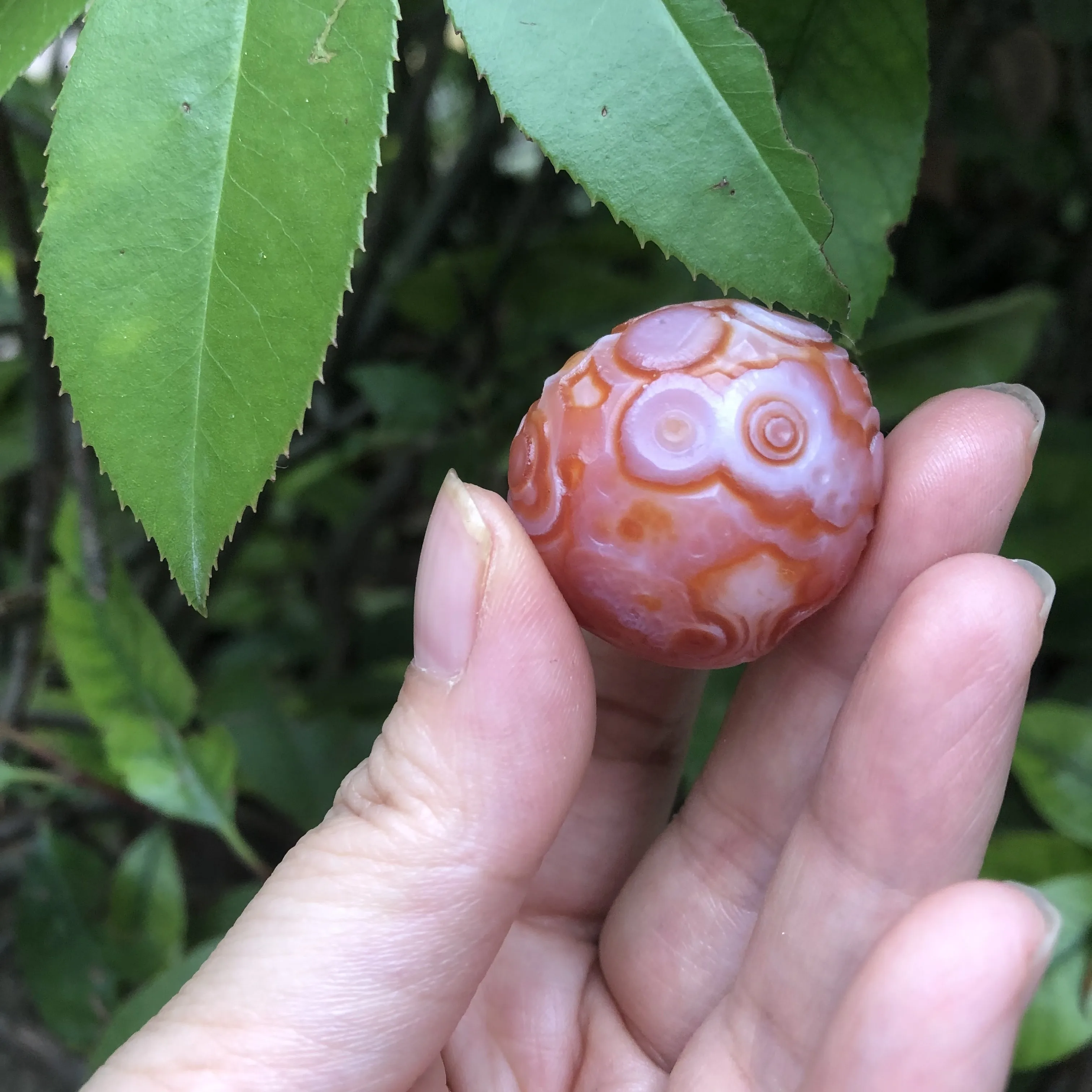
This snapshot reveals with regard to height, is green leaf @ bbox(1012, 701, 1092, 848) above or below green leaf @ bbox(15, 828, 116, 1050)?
below

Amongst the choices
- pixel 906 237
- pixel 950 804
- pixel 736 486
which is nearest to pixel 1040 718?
pixel 950 804

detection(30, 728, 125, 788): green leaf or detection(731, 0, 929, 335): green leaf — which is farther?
detection(30, 728, 125, 788): green leaf

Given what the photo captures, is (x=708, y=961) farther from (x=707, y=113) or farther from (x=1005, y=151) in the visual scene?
(x=1005, y=151)

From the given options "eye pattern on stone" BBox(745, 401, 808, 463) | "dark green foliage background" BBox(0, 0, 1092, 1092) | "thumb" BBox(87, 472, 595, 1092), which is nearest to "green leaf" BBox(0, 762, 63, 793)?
"dark green foliage background" BBox(0, 0, 1092, 1092)

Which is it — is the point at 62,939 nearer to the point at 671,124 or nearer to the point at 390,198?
the point at 390,198

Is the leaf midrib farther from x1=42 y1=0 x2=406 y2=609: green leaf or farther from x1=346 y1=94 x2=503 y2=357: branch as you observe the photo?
x1=346 y1=94 x2=503 y2=357: branch

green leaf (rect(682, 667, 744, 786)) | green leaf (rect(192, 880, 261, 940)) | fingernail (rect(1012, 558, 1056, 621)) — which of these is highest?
fingernail (rect(1012, 558, 1056, 621))
